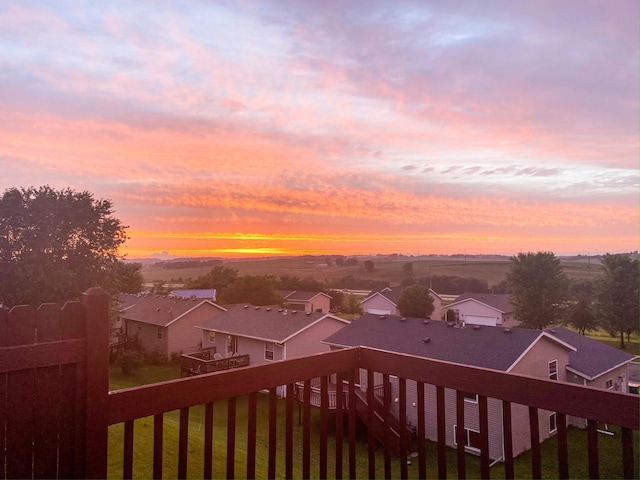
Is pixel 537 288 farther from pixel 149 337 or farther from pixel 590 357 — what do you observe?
pixel 149 337

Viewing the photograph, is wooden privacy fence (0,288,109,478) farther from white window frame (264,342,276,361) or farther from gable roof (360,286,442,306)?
gable roof (360,286,442,306)

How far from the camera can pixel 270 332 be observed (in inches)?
696

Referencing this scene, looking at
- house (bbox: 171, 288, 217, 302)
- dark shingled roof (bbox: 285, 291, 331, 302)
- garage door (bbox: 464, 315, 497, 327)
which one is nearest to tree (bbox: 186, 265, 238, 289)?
house (bbox: 171, 288, 217, 302)

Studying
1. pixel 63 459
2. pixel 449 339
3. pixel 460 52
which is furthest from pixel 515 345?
pixel 63 459

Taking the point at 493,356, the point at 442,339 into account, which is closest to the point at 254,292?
the point at 442,339

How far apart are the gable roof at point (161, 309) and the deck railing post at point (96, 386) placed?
71.4 ft

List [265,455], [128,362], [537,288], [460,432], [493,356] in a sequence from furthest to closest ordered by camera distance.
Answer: [537,288] < [128,362] < [493,356] < [265,455] < [460,432]

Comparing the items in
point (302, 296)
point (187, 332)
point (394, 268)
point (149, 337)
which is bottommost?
point (149, 337)

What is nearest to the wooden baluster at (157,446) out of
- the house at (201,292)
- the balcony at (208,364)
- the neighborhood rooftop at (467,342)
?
the neighborhood rooftop at (467,342)

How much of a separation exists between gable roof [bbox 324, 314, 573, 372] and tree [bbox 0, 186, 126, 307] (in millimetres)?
10036

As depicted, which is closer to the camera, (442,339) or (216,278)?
(442,339)

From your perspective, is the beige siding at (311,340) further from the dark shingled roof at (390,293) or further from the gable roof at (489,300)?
the gable roof at (489,300)

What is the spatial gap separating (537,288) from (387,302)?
9.87 metres

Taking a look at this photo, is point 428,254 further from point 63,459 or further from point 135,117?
point 63,459
